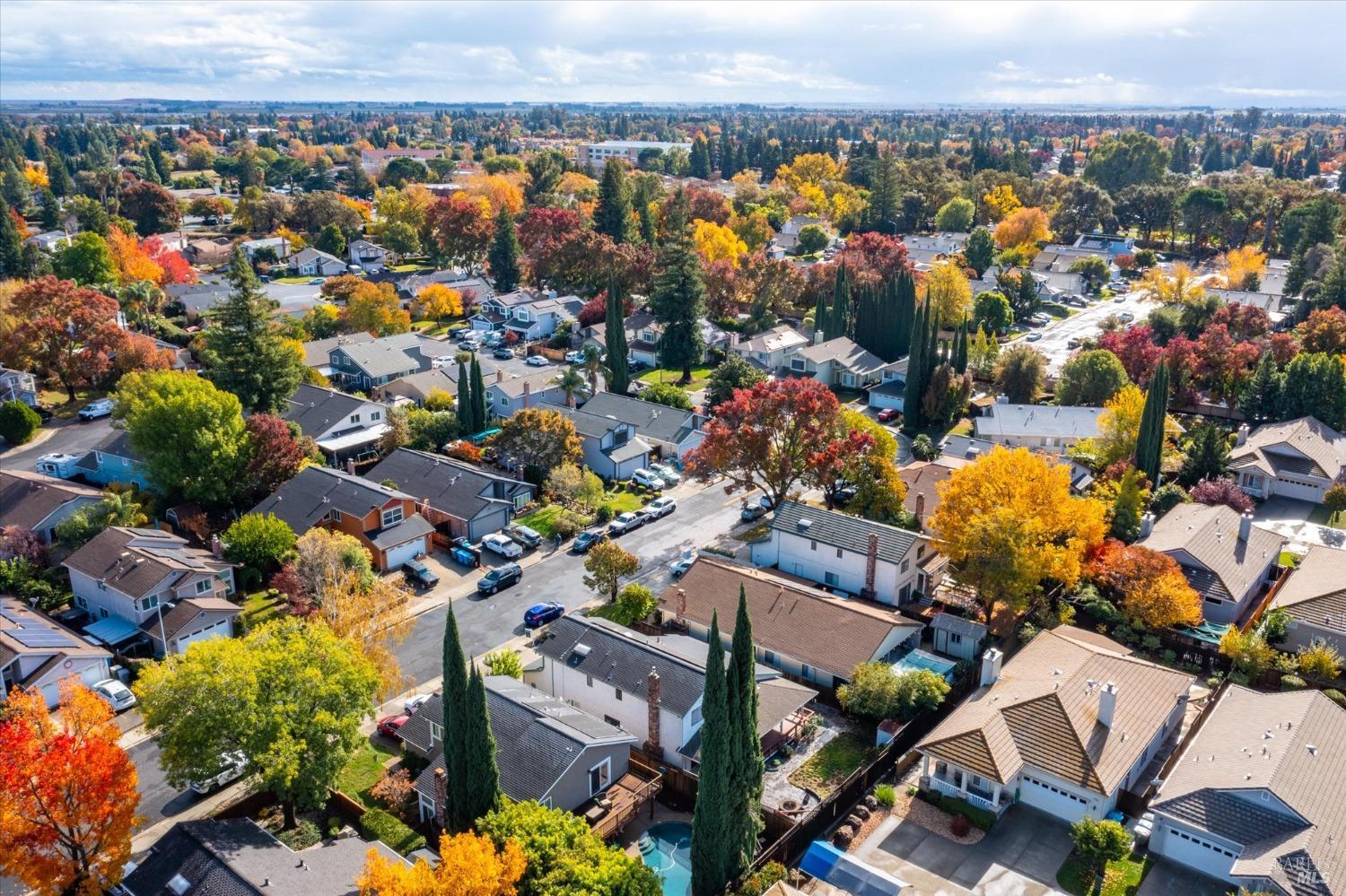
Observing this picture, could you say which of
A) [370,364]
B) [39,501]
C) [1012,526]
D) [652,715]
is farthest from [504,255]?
[652,715]

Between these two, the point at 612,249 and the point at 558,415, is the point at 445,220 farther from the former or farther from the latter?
the point at 558,415

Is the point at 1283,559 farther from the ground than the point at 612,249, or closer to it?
closer to it

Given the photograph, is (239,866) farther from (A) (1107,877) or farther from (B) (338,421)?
(B) (338,421)

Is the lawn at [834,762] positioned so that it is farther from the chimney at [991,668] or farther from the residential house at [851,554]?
A: the residential house at [851,554]

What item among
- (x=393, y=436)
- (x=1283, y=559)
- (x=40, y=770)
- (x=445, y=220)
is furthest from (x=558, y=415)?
(x=445, y=220)

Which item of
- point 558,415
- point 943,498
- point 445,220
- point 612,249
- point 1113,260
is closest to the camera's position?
point 943,498

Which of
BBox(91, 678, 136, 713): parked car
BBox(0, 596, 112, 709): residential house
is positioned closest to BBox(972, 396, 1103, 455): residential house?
BBox(91, 678, 136, 713): parked car

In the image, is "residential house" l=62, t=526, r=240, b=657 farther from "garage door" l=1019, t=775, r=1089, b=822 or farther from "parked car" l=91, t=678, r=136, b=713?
"garage door" l=1019, t=775, r=1089, b=822
